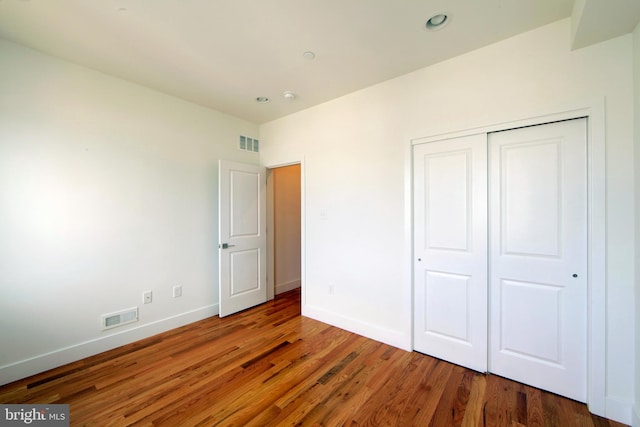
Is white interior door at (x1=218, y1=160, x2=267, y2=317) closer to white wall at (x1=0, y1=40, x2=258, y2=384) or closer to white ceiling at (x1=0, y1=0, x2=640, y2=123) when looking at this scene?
white wall at (x1=0, y1=40, x2=258, y2=384)

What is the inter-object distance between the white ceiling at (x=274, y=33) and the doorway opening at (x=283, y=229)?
1788 mm

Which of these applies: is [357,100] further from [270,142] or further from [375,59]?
[270,142]

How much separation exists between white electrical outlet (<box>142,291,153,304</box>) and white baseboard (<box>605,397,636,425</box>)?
3.97m

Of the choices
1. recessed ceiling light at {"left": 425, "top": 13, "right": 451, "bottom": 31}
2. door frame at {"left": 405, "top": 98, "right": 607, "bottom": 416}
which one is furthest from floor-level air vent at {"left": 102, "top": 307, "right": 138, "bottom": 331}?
door frame at {"left": 405, "top": 98, "right": 607, "bottom": 416}

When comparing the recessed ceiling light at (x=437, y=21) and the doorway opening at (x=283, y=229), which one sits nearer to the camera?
the recessed ceiling light at (x=437, y=21)

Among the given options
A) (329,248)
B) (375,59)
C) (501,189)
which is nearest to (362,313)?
(329,248)

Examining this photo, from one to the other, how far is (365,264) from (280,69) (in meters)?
2.17

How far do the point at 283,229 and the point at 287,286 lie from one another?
1.01m

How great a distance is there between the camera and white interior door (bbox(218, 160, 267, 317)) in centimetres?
336

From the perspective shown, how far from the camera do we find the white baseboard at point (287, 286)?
4352 millimetres

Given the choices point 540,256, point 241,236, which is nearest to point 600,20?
point 540,256

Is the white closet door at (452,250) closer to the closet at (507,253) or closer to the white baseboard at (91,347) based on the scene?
the closet at (507,253)

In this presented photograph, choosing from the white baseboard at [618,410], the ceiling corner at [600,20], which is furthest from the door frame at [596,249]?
the ceiling corner at [600,20]

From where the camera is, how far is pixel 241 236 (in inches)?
141
